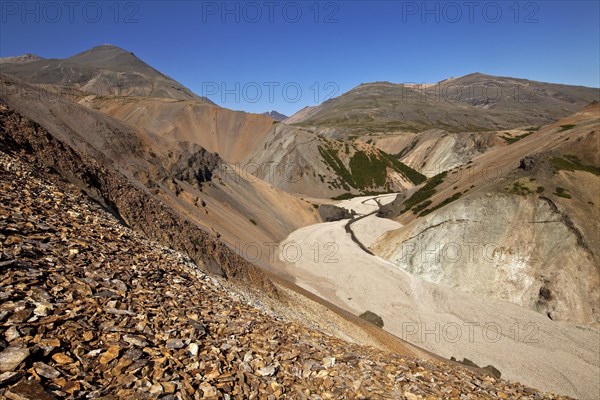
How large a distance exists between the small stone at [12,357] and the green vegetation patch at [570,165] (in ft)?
159

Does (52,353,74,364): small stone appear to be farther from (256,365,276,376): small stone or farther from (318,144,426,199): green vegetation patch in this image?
(318,144,426,199): green vegetation patch

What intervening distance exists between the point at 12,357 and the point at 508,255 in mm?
41082

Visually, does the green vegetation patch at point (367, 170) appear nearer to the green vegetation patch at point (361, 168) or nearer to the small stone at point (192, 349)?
the green vegetation patch at point (361, 168)

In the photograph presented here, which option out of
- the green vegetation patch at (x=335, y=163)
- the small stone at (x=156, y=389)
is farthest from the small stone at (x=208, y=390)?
the green vegetation patch at (x=335, y=163)

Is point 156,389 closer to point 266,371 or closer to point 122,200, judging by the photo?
point 266,371

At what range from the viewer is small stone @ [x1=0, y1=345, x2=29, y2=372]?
17.9ft

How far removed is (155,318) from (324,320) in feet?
53.6

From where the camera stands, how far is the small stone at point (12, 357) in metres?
5.46

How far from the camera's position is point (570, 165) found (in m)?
42.3

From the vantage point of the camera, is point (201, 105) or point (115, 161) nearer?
point (115, 161)

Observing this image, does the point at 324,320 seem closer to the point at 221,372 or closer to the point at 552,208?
the point at 221,372

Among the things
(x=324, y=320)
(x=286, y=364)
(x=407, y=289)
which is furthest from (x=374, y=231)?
(x=286, y=364)

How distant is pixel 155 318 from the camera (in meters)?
8.52

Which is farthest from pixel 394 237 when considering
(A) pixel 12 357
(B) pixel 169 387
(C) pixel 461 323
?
(A) pixel 12 357
